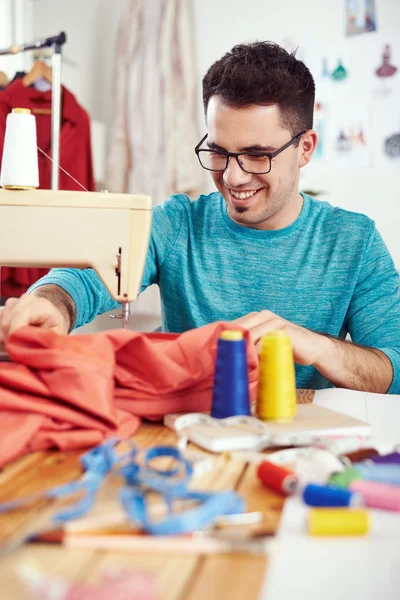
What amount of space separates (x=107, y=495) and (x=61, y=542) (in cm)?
13

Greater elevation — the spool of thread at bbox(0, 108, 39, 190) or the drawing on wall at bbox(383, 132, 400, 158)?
the drawing on wall at bbox(383, 132, 400, 158)

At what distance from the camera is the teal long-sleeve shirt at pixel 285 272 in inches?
76.7

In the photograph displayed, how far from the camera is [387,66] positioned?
11.6 feet

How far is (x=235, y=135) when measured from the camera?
1813 mm

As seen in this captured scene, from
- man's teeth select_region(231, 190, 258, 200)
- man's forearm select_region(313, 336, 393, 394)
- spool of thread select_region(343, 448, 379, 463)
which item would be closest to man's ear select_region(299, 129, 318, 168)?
man's teeth select_region(231, 190, 258, 200)

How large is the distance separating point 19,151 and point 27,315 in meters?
0.30

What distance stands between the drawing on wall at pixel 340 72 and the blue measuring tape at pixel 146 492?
3.01 m

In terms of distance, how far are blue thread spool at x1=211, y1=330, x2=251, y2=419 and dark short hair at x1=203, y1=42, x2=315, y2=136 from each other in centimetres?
88

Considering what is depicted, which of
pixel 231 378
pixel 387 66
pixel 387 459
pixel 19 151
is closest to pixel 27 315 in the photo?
pixel 19 151

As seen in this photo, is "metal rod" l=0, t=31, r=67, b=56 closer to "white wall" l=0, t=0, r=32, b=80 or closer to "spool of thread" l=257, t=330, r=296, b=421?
"white wall" l=0, t=0, r=32, b=80

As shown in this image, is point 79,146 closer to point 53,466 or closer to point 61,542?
point 53,466

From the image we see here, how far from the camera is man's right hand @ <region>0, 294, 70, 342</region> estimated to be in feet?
4.38

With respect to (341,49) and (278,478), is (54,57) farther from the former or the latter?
(278,478)

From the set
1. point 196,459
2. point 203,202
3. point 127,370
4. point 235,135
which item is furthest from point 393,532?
point 203,202
